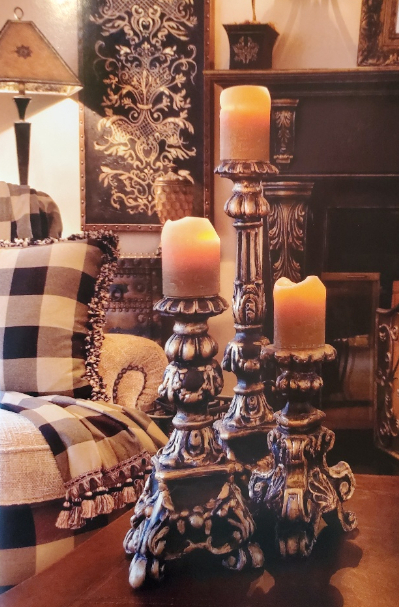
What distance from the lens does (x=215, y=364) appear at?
721 mm

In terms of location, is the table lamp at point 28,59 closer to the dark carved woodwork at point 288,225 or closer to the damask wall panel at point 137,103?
the damask wall panel at point 137,103

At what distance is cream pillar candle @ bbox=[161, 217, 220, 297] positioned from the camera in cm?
68

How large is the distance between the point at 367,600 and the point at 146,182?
210cm

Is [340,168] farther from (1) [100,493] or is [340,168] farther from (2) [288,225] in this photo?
(1) [100,493]

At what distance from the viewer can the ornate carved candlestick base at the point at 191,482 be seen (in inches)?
26.4

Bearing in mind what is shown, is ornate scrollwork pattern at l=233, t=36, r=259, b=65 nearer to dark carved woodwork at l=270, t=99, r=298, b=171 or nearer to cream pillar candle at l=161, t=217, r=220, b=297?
dark carved woodwork at l=270, t=99, r=298, b=171

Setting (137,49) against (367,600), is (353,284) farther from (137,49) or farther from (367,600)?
(367,600)

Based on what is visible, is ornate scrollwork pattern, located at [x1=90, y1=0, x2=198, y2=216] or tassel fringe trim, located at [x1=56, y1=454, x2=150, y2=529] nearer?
tassel fringe trim, located at [x1=56, y1=454, x2=150, y2=529]

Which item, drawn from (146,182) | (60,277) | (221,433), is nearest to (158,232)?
(146,182)

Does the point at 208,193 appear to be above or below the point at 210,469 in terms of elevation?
above

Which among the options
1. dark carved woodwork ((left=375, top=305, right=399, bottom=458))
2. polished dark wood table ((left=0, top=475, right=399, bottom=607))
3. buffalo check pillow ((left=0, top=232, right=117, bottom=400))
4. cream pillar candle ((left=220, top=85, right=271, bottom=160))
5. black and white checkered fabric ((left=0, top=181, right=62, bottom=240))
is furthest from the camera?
dark carved woodwork ((left=375, top=305, right=399, bottom=458))

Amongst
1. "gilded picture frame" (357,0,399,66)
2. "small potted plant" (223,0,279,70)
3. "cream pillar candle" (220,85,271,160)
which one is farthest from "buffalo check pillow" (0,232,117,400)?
"gilded picture frame" (357,0,399,66)

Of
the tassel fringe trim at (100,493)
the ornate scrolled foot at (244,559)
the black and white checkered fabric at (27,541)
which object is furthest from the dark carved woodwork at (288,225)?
the ornate scrolled foot at (244,559)

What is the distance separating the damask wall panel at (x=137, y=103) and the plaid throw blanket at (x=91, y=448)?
1373 millimetres
